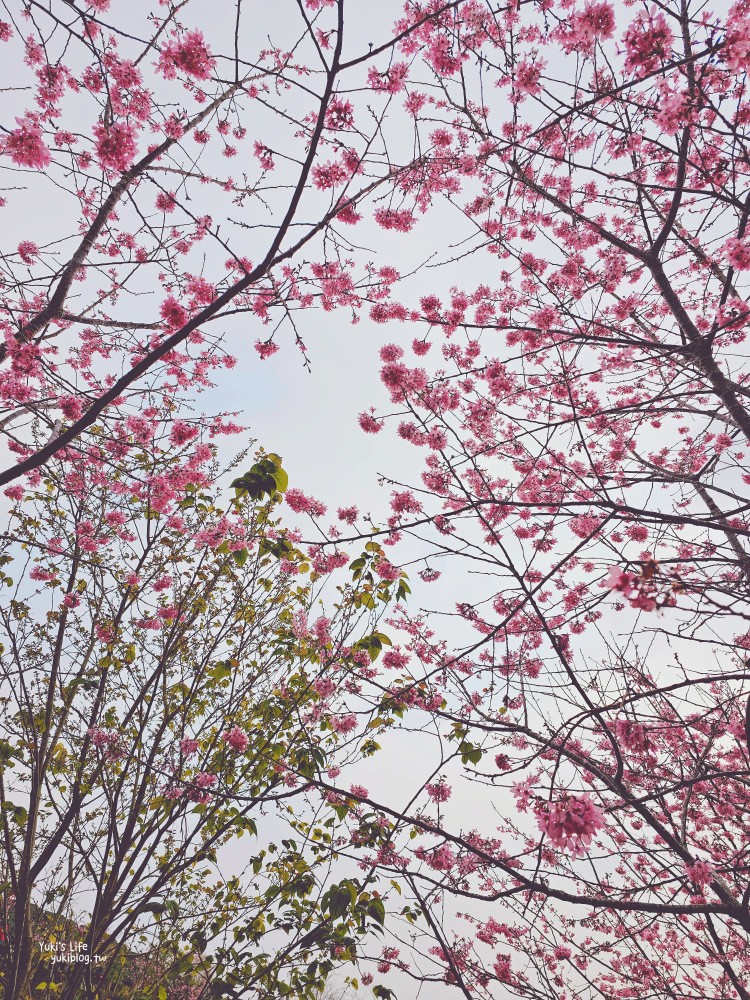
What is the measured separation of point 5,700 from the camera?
15.5 ft

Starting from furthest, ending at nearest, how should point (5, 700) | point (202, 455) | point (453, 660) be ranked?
point (202, 455) < point (5, 700) < point (453, 660)

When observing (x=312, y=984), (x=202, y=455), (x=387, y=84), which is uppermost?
(x=387, y=84)

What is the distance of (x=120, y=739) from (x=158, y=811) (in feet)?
2.51

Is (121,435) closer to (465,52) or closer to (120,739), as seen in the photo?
(120,739)

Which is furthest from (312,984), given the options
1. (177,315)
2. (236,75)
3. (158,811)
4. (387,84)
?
(387,84)

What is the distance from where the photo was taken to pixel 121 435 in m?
4.89

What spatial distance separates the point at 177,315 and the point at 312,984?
17.9 ft

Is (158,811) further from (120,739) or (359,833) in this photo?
(359,833)

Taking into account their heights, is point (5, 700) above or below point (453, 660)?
below

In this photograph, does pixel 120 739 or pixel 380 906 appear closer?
pixel 380 906

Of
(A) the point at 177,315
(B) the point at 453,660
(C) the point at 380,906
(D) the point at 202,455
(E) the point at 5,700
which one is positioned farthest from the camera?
(D) the point at 202,455

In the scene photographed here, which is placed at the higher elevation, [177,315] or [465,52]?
[465,52]

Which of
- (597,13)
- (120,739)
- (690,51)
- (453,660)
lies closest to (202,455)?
(120,739)

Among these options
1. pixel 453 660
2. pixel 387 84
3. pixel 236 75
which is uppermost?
pixel 387 84
